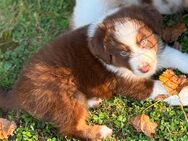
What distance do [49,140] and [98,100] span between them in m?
0.46

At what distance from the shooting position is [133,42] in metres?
3.84

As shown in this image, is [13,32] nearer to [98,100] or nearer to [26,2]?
[26,2]

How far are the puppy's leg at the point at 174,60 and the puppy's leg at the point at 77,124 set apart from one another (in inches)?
25.4

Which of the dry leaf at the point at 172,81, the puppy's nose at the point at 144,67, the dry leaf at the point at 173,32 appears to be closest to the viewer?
the puppy's nose at the point at 144,67

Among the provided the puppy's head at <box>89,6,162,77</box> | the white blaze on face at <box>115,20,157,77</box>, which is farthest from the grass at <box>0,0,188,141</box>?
the white blaze on face at <box>115,20,157,77</box>

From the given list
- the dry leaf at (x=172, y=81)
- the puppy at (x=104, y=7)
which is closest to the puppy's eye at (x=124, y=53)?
the dry leaf at (x=172, y=81)

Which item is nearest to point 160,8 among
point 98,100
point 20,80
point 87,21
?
point 87,21

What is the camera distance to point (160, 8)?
15.3 ft

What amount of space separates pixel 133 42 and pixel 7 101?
1.05 metres

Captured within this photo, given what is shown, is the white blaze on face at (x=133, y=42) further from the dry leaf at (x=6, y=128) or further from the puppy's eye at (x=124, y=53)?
the dry leaf at (x=6, y=128)

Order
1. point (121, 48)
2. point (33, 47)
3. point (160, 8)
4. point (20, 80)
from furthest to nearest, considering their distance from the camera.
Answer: point (33, 47) < point (160, 8) < point (20, 80) < point (121, 48)

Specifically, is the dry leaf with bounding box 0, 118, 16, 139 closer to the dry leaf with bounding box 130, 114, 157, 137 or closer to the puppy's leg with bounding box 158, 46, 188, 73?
the dry leaf with bounding box 130, 114, 157, 137

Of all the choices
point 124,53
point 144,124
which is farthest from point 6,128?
point 124,53

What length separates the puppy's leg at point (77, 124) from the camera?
162 inches
